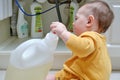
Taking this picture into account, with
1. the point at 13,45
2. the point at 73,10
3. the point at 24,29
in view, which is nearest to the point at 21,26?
the point at 24,29

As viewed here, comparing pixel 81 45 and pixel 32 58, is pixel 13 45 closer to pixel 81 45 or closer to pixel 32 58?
pixel 32 58

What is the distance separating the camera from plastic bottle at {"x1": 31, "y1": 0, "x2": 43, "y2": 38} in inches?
62.6

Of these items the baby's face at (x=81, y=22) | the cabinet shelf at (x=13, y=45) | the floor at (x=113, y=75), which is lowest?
the floor at (x=113, y=75)

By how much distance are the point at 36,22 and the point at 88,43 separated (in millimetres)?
791

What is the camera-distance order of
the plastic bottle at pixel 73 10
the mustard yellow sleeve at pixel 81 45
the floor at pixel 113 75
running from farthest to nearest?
1. the plastic bottle at pixel 73 10
2. the floor at pixel 113 75
3. the mustard yellow sleeve at pixel 81 45

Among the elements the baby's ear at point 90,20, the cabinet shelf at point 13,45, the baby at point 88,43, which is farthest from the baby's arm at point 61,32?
the cabinet shelf at point 13,45

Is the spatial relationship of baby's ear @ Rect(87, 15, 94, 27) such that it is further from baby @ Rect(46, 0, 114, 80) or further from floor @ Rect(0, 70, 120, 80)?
floor @ Rect(0, 70, 120, 80)

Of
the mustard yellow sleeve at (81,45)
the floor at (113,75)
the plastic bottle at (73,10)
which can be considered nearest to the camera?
the mustard yellow sleeve at (81,45)

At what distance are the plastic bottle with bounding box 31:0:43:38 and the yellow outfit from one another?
2.18ft

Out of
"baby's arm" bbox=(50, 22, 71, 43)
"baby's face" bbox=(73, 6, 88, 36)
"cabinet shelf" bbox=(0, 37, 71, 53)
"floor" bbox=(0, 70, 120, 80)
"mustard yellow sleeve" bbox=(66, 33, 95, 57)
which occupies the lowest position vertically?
"floor" bbox=(0, 70, 120, 80)

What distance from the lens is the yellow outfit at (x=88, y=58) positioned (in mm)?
860

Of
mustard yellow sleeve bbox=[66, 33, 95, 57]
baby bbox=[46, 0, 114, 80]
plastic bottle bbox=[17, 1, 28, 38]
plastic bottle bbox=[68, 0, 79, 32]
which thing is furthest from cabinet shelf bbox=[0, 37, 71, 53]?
mustard yellow sleeve bbox=[66, 33, 95, 57]

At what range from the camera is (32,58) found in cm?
92

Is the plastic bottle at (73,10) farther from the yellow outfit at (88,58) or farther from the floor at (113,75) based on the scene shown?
the yellow outfit at (88,58)
